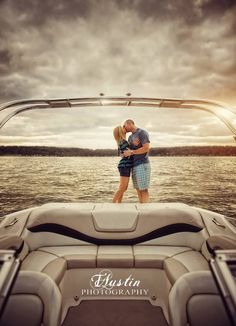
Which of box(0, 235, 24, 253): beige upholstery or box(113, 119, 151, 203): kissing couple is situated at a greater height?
box(113, 119, 151, 203): kissing couple

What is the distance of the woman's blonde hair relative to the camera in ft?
13.7

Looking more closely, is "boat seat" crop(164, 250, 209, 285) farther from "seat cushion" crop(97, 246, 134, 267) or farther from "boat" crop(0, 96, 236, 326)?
"seat cushion" crop(97, 246, 134, 267)

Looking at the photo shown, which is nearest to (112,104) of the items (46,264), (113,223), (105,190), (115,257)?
(113,223)

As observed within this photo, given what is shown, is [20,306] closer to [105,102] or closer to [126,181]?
[105,102]

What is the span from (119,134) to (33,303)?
111 inches

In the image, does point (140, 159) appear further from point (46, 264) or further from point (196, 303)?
point (196, 303)

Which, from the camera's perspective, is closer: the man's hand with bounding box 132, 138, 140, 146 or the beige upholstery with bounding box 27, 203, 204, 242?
the beige upholstery with bounding box 27, 203, 204, 242

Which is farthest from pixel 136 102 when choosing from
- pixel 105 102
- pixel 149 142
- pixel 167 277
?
pixel 149 142

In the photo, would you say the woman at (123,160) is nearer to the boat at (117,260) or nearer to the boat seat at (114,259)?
the boat at (117,260)

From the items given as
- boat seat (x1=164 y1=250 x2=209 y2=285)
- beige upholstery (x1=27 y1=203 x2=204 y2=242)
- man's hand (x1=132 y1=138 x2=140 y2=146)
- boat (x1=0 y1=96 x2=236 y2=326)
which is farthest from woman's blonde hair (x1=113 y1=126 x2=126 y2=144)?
boat seat (x1=164 y1=250 x2=209 y2=285)

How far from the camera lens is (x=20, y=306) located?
1.71 metres

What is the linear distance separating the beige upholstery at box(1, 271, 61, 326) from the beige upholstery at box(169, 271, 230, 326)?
2.45 ft

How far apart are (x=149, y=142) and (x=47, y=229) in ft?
7.24

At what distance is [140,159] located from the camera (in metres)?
4.27
